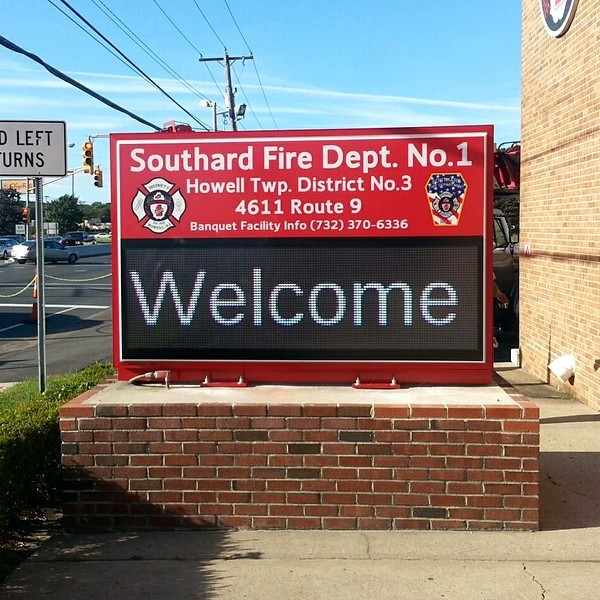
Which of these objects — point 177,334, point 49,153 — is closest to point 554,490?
point 177,334

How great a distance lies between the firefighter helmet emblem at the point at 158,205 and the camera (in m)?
5.18

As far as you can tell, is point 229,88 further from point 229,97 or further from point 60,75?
point 60,75

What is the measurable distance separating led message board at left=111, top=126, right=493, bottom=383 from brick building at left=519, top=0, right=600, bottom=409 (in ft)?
13.5

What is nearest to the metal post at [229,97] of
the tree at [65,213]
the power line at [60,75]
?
the power line at [60,75]

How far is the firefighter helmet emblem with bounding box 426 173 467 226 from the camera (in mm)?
5027

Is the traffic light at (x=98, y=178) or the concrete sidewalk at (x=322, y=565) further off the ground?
the traffic light at (x=98, y=178)

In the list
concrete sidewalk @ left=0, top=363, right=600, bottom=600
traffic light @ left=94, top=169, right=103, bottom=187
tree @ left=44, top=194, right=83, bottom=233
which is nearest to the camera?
concrete sidewalk @ left=0, top=363, right=600, bottom=600

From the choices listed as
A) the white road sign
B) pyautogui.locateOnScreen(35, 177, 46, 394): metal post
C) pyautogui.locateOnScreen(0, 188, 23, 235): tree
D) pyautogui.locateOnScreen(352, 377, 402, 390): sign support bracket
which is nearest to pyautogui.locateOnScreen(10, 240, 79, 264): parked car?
pyautogui.locateOnScreen(35, 177, 46, 394): metal post

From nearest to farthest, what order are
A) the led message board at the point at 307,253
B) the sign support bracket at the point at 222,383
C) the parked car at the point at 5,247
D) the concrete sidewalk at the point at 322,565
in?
1. the concrete sidewalk at the point at 322,565
2. the led message board at the point at 307,253
3. the sign support bracket at the point at 222,383
4. the parked car at the point at 5,247

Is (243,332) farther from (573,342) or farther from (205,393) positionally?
(573,342)

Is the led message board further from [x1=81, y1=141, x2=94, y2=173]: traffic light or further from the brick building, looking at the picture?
[x1=81, y1=141, x2=94, y2=173]: traffic light

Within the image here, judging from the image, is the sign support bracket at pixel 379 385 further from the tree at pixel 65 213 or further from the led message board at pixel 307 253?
the tree at pixel 65 213

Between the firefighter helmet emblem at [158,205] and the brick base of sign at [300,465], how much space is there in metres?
1.20

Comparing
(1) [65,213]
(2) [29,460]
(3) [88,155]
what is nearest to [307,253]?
(2) [29,460]
